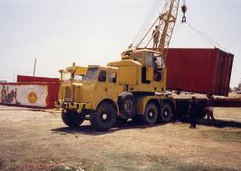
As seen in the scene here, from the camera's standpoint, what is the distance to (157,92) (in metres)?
17.1

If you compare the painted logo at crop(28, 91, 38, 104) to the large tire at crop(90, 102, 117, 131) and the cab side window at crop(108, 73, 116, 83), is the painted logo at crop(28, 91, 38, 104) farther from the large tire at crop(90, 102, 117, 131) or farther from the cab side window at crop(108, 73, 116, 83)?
the large tire at crop(90, 102, 117, 131)

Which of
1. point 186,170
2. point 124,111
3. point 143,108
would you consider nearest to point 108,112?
point 124,111

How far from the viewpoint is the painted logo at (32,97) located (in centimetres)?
2635

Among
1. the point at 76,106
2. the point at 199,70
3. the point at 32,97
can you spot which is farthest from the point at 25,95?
the point at 199,70

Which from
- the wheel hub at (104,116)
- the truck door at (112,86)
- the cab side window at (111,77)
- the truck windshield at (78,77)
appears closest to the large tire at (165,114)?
the truck door at (112,86)

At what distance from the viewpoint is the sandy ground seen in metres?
7.62

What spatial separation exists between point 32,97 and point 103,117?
1501 cm

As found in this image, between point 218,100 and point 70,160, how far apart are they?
38.1 feet

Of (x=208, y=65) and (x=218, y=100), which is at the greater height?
(x=208, y=65)

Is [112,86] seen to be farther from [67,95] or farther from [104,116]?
[67,95]

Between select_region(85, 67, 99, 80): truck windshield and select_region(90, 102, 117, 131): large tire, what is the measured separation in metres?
1.22

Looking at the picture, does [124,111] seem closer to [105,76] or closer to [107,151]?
[105,76]

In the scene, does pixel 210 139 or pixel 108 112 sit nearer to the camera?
pixel 210 139

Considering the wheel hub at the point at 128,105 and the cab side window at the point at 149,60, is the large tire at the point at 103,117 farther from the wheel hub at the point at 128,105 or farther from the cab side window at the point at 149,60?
the cab side window at the point at 149,60
